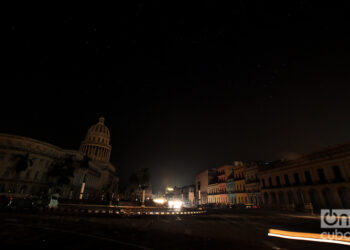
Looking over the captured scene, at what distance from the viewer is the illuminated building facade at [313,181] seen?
29375mm

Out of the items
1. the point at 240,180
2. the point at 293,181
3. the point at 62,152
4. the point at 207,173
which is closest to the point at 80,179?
the point at 62,152

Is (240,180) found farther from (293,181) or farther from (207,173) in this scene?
(207,173)

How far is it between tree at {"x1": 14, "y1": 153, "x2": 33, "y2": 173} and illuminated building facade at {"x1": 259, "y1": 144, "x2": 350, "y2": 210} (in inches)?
2501

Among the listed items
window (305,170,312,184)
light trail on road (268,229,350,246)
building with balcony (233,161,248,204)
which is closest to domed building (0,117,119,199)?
light trail on road (268,229,350,246)

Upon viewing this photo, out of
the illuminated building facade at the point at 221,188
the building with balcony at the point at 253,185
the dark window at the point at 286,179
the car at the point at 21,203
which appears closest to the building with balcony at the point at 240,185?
the building with balcony at the point at 253,185

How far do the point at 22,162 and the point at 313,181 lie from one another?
68528mm

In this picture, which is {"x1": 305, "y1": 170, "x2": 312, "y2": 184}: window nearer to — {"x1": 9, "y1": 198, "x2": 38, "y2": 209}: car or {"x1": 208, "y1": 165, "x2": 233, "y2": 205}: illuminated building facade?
{"x1": 208, "y1": 165, "x2": 233, "y2": 205}: illuminated building facade

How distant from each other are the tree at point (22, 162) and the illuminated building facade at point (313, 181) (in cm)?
6351

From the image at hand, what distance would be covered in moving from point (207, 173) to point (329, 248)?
7968 cm

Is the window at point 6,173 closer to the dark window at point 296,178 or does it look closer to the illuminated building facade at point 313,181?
the illuminated building facade at point 313,181

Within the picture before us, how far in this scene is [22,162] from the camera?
1943 inches

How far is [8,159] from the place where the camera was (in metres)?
50.0

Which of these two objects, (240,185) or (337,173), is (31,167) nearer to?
(240,185)

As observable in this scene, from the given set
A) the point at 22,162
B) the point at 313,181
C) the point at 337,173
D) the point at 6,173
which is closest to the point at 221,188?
the point at 313,181
